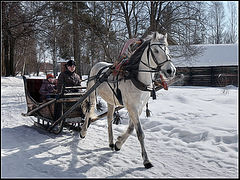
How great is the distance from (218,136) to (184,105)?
330cm

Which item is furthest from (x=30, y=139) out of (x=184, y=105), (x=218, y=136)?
(x=184, y=105)

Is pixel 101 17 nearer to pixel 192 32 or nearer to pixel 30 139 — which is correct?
pixel 192 32

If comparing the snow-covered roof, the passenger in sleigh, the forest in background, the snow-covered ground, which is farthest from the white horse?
the snow-covered roof

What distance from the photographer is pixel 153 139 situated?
520cm

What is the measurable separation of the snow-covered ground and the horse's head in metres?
1.48

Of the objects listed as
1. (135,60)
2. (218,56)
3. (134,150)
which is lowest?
(134,150)

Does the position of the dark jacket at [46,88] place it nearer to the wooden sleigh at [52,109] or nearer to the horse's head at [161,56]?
the wooden sleigh at [52,109]

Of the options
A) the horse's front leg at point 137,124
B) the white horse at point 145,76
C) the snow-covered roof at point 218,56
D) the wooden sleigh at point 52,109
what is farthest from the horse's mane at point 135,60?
the snow-covered roof at point 218,56

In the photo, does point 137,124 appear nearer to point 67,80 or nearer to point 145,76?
point 145,76

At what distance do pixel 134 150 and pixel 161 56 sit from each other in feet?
6.30

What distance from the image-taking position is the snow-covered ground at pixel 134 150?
352 cm

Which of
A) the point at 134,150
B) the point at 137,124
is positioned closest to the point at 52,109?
the point at 134,150

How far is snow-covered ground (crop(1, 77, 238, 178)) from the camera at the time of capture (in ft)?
11.6

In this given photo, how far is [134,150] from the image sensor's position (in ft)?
14.8
